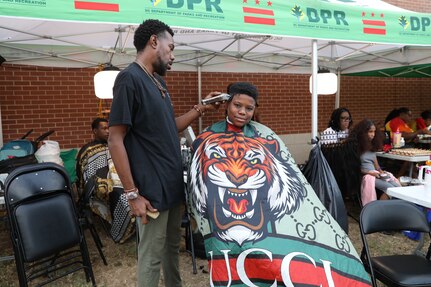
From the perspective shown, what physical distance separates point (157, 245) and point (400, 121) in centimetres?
592

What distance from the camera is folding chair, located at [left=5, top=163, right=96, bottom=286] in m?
2.47

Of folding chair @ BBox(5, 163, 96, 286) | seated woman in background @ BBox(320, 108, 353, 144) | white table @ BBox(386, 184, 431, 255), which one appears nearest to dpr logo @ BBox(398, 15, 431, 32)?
seated woman in background @ BBox(320, 108, 353, 144)

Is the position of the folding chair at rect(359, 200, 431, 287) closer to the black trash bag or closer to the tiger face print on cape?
the tiger face print on cape

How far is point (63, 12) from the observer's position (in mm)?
2363

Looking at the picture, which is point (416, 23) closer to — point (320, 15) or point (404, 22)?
point (404, 22)

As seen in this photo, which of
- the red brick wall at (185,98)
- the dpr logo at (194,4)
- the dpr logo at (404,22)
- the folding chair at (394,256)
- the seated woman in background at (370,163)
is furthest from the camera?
the red brick wall at (185,98)

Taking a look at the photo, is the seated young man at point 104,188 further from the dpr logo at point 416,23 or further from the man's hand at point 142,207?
the dpr logo at point 416,23

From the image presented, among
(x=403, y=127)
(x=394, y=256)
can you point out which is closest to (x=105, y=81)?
(x=394, y=256)

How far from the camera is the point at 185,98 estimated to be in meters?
6.75

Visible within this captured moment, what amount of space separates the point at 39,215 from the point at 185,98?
449cm

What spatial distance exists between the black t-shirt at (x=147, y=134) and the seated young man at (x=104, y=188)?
1819mm

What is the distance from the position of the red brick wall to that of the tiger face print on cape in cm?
428

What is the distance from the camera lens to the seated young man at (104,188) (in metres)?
3.69

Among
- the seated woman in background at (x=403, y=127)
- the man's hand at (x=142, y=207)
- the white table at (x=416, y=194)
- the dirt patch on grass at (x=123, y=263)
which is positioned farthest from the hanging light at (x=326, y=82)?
the man's hand at (x=142, y=207)
